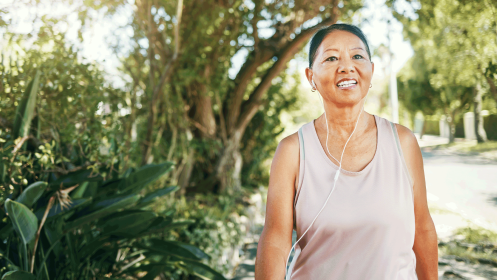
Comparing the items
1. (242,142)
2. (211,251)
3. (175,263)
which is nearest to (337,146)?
(175,263)

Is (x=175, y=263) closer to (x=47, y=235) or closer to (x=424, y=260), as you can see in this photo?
(x=47, y=235)

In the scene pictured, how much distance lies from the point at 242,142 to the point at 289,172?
703cm

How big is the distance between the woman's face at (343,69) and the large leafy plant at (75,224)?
4.97ft

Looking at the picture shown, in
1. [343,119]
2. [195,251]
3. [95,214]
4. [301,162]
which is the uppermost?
[343,119]

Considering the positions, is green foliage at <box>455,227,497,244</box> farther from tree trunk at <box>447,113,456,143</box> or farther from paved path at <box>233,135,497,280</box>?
tree trunk at <box>447,113,456,143</box>

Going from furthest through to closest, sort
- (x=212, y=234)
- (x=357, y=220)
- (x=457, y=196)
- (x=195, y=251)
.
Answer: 1. (x=457, y=196)
2. (x=212, y=234)
3. (x=195, y=251)
4. (x=357, y=220)

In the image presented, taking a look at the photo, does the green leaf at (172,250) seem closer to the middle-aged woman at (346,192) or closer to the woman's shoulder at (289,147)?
the middle-aged woman at (346,192)

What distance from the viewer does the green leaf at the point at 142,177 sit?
108 inches

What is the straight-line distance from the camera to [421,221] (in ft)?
4.52

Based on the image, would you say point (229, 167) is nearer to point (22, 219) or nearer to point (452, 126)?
point (452, 126)

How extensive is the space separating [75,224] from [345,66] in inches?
74.3

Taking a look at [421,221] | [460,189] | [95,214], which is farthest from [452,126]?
[95,214]

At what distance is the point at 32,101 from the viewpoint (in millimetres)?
2455

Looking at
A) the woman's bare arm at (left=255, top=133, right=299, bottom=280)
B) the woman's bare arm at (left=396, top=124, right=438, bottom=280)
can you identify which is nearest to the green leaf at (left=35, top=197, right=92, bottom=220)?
the woman's bare arm at (left=255, top=133, right=299, bottom=280)
